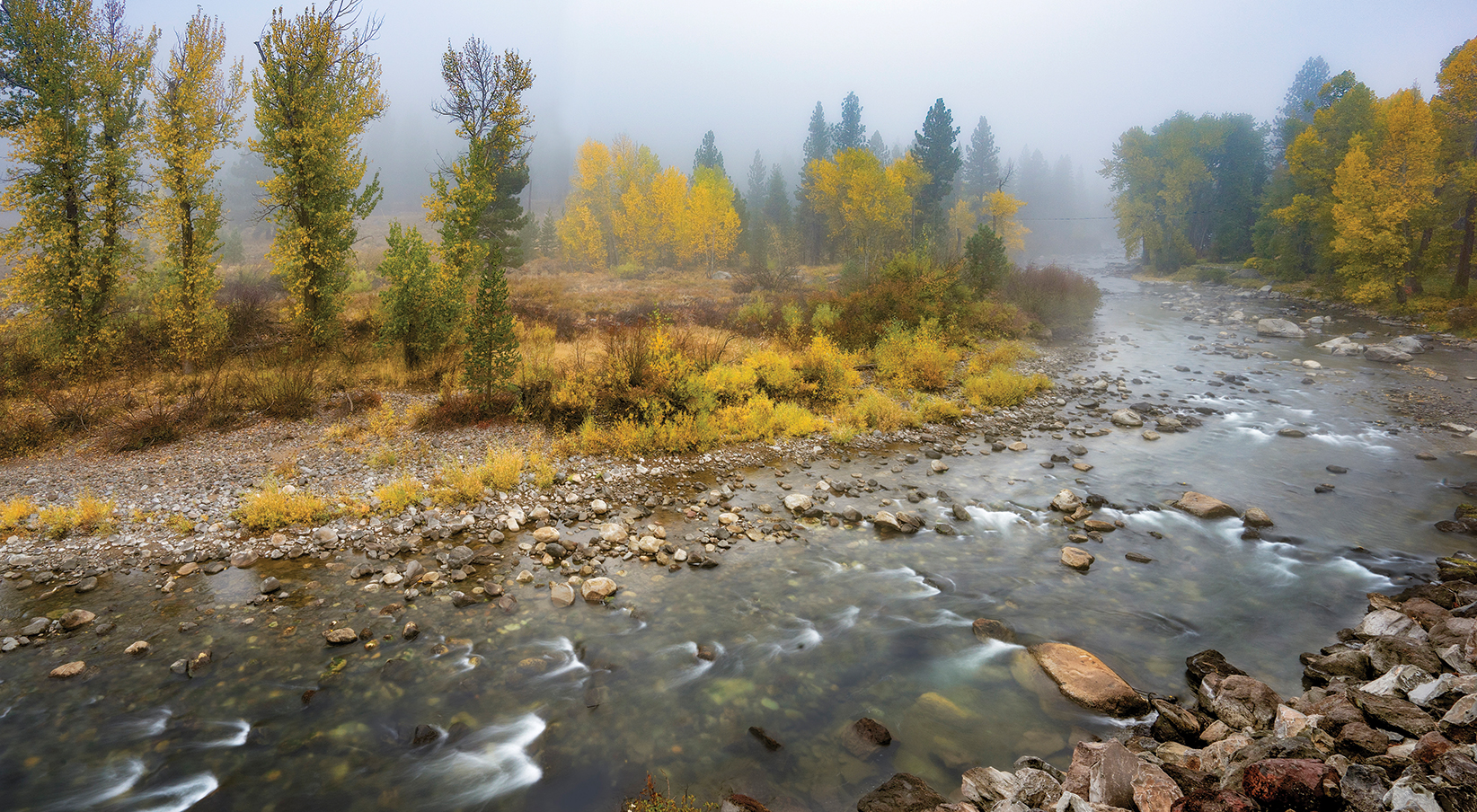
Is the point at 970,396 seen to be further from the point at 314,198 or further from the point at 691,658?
the point at 314,198

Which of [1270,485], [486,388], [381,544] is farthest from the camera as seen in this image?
[486,388]

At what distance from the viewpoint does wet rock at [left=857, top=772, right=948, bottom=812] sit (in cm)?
391

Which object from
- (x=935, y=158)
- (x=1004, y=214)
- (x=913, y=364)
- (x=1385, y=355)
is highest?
→ (x=935, y=158)

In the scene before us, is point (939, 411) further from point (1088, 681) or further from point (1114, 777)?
point (1114, 777)

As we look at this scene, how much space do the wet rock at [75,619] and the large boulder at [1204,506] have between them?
46.8ft

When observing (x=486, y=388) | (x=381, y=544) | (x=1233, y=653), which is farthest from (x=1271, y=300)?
(x=381, y=544)

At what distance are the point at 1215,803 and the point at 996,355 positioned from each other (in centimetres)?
1688

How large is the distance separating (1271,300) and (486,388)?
146 ft

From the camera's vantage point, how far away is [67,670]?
5.13m

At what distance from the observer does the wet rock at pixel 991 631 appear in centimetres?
592

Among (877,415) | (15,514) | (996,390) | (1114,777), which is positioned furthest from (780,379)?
(15,514)

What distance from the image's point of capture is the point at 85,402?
35.7 feet

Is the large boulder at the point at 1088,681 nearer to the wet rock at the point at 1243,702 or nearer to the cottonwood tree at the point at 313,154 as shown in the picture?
the wet rock at the point at 1243,702

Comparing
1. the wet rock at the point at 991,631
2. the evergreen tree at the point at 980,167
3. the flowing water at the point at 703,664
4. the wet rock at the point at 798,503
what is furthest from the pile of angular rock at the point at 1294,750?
the evergreen tree at the point at 980,167
